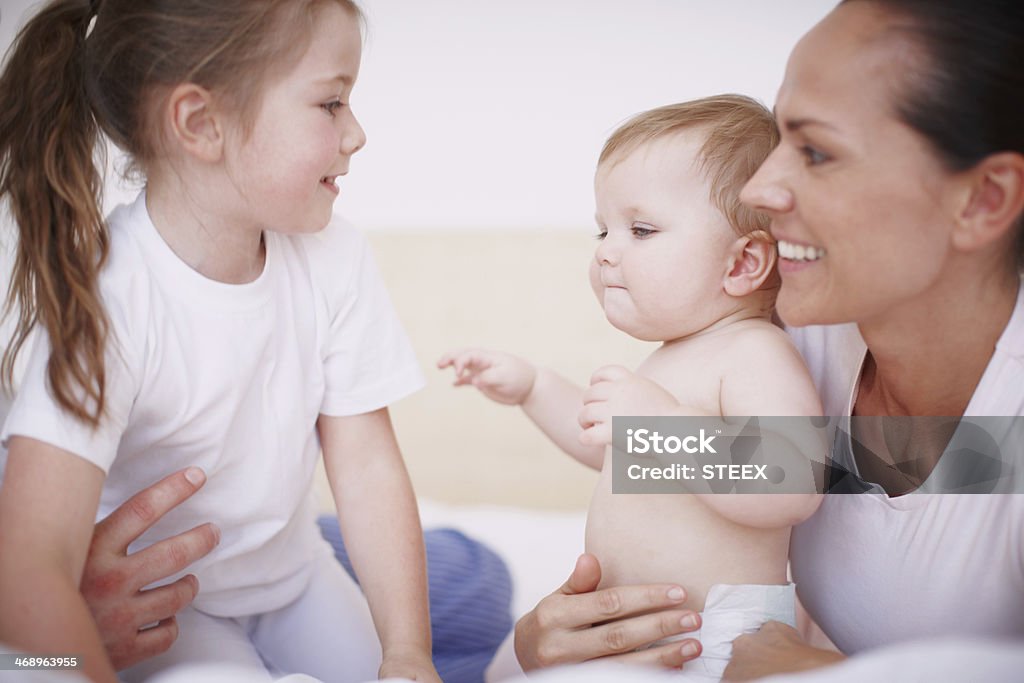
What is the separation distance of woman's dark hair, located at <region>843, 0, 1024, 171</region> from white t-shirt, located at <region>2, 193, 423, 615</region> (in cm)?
58

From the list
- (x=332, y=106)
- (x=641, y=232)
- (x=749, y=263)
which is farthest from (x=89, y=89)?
(x=749, y=263)

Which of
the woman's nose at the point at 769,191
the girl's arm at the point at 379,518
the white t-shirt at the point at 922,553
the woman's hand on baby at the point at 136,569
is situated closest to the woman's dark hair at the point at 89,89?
the woman's hand on baby at the point at 136,569

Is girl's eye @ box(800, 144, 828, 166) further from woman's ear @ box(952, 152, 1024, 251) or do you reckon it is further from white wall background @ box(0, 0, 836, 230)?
white wall background @ box(0, 0, 836, 230)

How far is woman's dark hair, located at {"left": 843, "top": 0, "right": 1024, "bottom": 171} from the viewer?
2.25ft

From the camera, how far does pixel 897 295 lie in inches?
30.1

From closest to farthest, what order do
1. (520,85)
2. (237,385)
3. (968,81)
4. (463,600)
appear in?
1. (968,81)
2. (237,385)
3. (463,600)
4. (520,85)

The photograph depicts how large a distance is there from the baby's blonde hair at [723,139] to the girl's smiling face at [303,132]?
0.84ft

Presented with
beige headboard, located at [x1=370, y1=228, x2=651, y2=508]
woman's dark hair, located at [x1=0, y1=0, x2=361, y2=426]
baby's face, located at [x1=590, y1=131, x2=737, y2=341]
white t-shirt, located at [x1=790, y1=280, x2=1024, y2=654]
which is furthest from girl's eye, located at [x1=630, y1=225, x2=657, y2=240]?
beige headboard, located at [x1=370, y1=228, x2=651, y2=508]

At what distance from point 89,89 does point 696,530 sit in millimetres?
675

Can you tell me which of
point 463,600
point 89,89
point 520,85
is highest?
point 520,85

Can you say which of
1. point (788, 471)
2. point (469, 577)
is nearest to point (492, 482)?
point (469, 577)

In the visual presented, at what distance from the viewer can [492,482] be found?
80.3 inches

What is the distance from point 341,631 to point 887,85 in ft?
2.56

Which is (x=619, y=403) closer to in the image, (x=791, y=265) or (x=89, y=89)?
(x=791, y=265)
